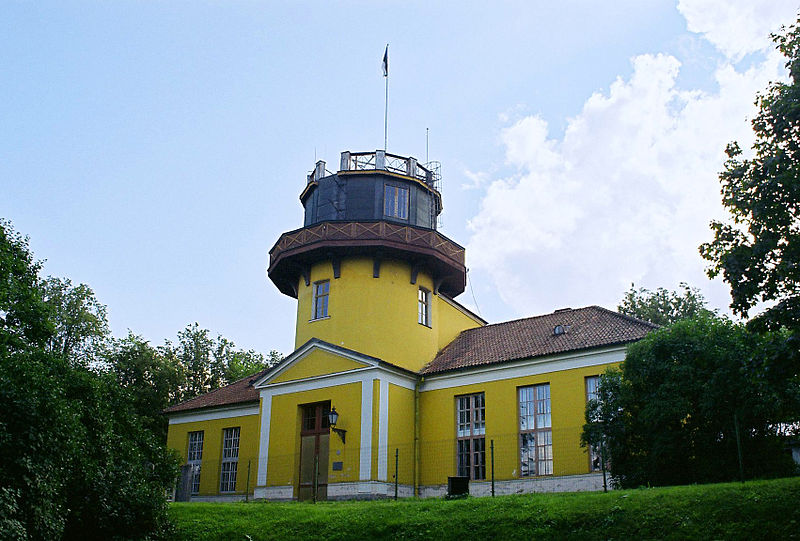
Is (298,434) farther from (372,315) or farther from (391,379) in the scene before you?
(372,315)

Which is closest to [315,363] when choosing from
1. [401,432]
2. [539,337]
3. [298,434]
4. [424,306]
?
[298,434]

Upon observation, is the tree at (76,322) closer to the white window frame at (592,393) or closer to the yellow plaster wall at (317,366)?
the yellow plaster wall at (317,366)

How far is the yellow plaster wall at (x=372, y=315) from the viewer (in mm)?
26516

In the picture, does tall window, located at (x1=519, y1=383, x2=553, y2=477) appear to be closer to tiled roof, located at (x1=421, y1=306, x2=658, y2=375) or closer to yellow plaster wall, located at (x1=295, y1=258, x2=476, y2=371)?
tiled roof, located at (x1=421, y1=306, x2=658, y2=375)

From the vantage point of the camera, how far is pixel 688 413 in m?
15.7

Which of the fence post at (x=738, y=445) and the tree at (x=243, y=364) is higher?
the tree at (x=243, y=364)

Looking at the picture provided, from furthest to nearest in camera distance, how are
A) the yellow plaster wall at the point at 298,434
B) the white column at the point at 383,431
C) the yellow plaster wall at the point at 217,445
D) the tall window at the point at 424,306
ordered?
the tall window at the point at 424,306, the yellow plaster wall at the point at 217,445, the yellow plaster wall at the point at 298,434, the white column at the point at 383,431

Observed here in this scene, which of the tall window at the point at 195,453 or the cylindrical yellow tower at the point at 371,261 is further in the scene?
the tall window at the point at 195,453

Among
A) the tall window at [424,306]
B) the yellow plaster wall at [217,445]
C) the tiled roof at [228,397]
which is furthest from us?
the tiled roof at [228,397]

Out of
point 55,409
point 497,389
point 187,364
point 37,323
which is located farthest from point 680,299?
point 55,409

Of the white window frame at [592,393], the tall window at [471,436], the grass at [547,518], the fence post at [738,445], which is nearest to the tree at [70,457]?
the grass at [547,518]

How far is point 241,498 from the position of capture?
27234 millimetres

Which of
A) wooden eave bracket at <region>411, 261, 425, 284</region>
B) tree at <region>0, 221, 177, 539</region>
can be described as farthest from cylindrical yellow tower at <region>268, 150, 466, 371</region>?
tree at <region>0, 221, 177, 539</region>

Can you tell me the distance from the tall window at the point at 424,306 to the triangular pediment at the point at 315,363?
419 centimetres
